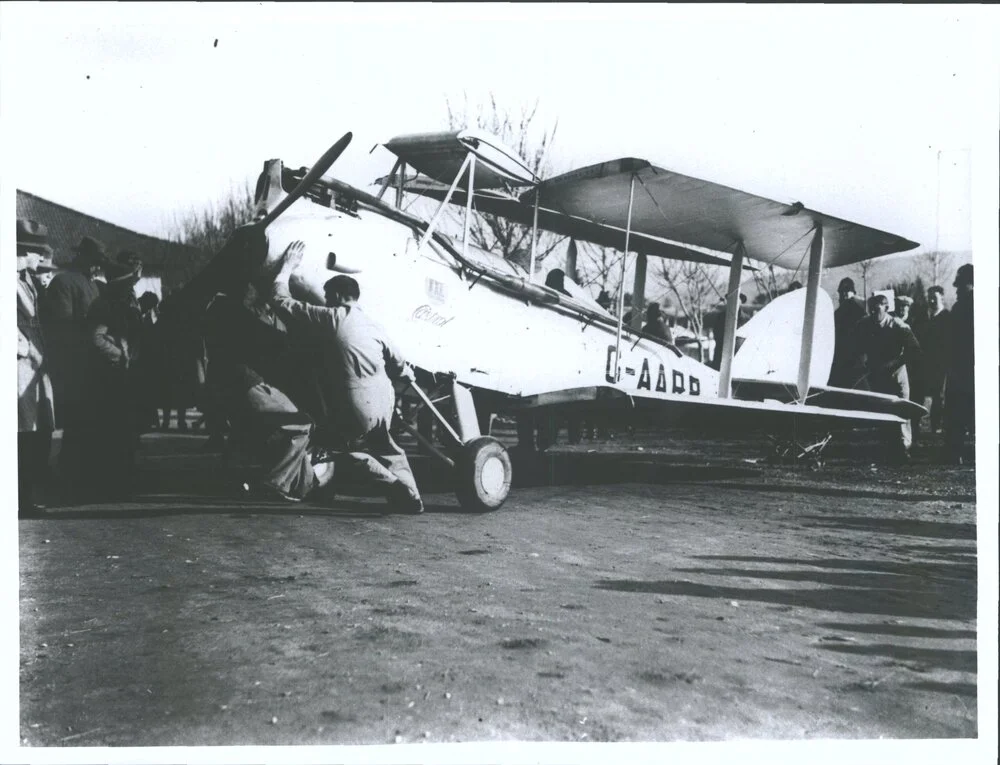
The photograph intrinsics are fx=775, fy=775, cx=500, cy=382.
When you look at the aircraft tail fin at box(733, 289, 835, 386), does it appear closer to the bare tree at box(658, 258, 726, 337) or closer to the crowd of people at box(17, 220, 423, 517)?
the bare tree at box(658, 258, 726, 337)

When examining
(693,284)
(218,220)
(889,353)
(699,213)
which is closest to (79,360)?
(218,220)

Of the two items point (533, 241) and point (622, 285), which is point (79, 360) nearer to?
point (533, 241)

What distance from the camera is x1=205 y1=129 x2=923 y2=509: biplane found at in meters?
3.99

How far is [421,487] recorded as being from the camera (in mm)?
4445

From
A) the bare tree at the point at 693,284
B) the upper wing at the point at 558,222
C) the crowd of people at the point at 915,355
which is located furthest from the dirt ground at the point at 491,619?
the bare tree at the point at 693,284

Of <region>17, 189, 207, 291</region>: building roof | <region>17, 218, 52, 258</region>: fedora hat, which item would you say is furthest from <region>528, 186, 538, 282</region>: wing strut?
<region>17, 218, 52, 258</region>: fedora hat

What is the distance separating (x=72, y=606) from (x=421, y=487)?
1844 millimetres

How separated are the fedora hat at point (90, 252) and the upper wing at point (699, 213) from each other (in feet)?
7.87

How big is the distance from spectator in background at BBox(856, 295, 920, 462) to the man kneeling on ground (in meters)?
2.94

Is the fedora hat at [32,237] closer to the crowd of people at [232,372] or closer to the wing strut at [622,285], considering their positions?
the crowd of people at [232,372]

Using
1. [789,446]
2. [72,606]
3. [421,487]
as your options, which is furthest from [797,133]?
[72,606]

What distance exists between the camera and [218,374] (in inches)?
154

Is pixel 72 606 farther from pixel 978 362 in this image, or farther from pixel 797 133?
pixel 978 362

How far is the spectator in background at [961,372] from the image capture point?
382 cm
